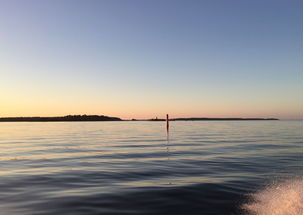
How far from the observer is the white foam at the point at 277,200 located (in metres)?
8.88

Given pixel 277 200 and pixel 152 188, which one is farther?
pixel 152 188

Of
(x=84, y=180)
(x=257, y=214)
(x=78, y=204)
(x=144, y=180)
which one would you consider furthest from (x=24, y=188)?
(x=257, y=214)

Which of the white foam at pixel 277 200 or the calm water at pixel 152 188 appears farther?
the calm water at pixel 152 188

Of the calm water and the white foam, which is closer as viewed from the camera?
the white foam

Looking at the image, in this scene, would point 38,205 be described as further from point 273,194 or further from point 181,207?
point 273,194

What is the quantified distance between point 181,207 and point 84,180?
6.65m

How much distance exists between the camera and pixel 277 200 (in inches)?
405

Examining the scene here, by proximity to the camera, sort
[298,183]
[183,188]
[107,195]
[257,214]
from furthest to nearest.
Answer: [298,183] → [183,188] → [107,195] → [257,214]

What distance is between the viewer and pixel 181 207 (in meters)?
9.91

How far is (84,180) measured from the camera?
1474 cm

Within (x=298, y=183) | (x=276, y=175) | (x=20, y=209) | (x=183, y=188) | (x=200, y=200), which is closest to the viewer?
(x=20, y=209)

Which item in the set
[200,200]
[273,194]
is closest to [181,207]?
[200,200]

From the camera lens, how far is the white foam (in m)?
8.88

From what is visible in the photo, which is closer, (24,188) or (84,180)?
(24,188)
